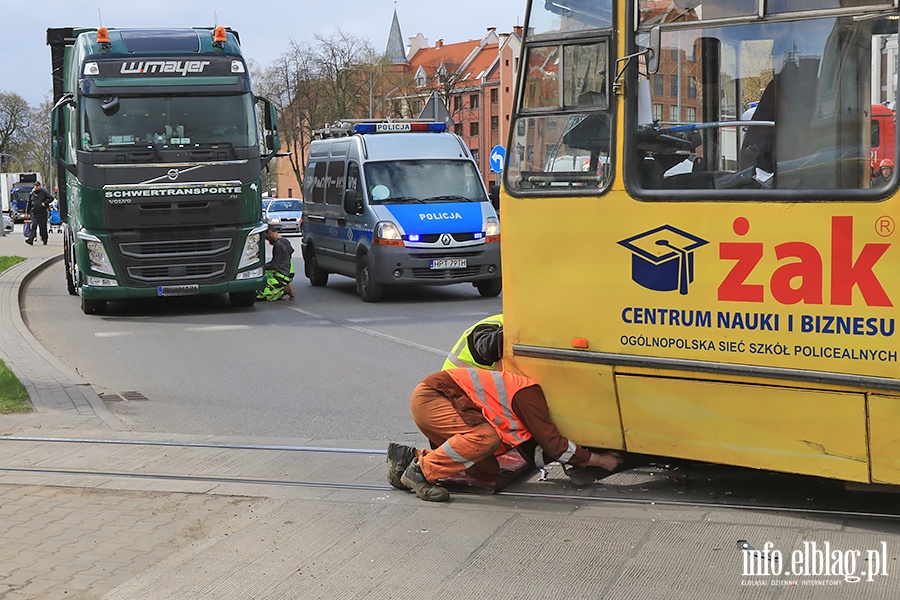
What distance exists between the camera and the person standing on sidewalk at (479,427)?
19.9ft

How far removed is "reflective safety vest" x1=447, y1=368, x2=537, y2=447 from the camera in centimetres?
612

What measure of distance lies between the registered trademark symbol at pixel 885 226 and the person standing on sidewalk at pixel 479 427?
6.34 ft

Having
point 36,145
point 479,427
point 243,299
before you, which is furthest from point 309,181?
point 36,145

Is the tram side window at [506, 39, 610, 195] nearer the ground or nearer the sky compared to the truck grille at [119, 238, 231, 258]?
nearer the sky

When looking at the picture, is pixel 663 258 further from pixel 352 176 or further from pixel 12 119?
pixel 12 119

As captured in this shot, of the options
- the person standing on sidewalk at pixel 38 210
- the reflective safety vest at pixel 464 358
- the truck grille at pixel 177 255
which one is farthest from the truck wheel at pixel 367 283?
the person standing on sidewalk at pixel 38 210

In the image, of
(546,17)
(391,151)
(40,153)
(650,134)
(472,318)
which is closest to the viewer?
(650,134)

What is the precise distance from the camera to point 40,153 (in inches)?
3944

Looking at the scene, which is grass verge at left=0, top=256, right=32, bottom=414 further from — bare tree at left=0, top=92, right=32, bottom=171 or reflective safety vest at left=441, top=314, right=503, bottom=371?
bare tree at left=0, top=92, right=32, bottom=171

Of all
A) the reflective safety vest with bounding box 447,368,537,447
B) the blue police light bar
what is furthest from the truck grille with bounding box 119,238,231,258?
the reflective safety vest with bounding box 447,368,537,447

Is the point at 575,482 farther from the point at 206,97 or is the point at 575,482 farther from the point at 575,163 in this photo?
the point at 206,97

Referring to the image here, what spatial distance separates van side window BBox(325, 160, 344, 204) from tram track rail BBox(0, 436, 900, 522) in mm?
11427

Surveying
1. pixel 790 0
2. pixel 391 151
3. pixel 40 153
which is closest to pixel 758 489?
pixel 790 0

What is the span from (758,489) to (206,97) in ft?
37.9
